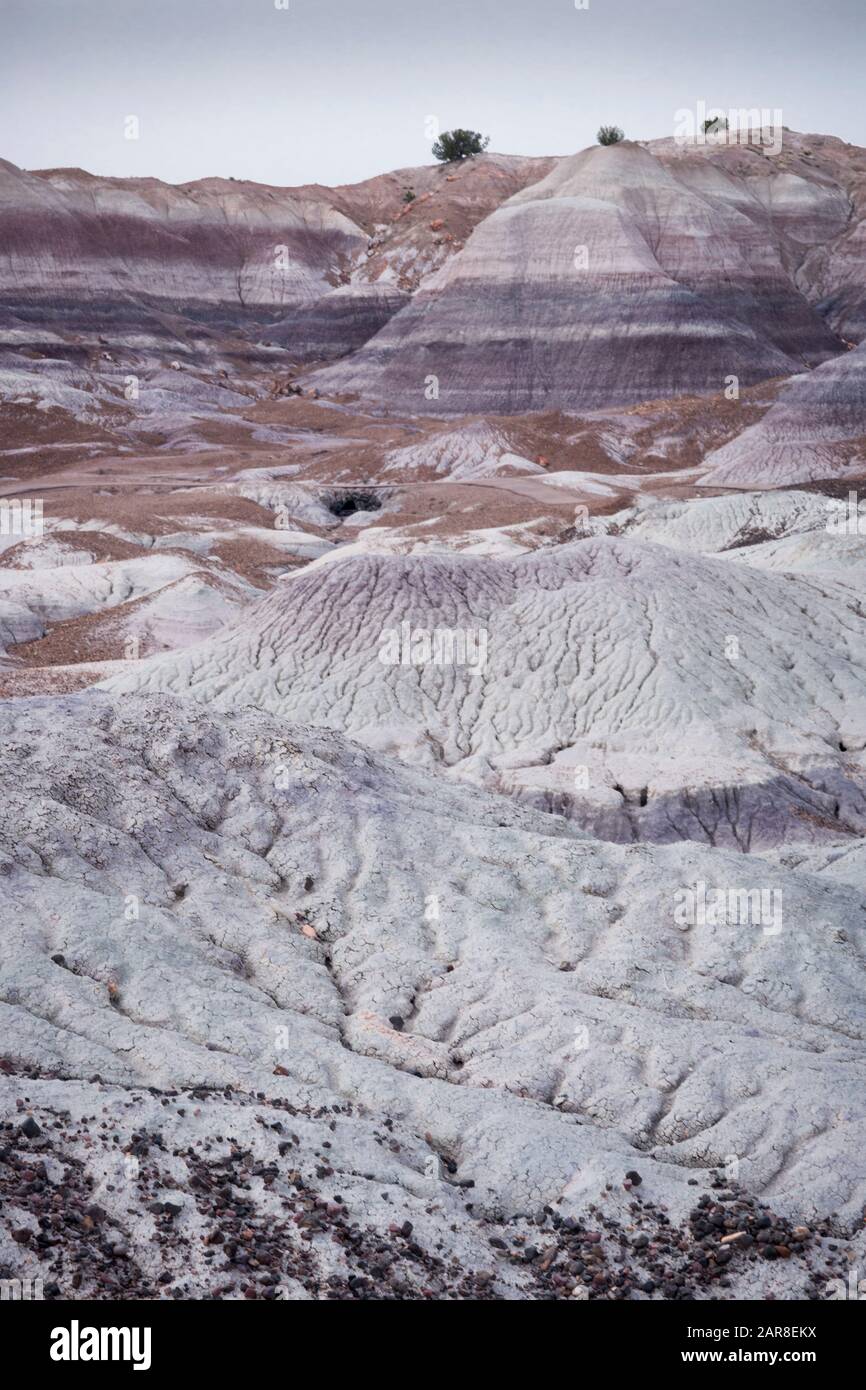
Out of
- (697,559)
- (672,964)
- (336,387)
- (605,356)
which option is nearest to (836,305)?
(605,356)

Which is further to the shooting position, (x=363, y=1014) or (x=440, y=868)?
(x=440, y=868)

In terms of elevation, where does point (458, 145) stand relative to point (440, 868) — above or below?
above

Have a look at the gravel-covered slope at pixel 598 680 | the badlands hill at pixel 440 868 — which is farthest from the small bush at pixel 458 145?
the gravel-covered slope at pixel 598 680

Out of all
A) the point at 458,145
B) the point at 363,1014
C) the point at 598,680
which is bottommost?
the point at 363,1014

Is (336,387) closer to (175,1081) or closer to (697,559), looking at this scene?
(697,559)

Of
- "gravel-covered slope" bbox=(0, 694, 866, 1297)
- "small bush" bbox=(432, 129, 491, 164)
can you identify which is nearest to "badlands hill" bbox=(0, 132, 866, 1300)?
"gravel-covered slope" bbox=(0, 694, 866, 1297)

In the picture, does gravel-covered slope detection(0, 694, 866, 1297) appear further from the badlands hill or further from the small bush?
Answer: the small bush

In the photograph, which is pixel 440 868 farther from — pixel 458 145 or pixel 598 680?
pixel 458 145

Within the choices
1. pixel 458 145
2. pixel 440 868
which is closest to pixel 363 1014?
pixel 440 868

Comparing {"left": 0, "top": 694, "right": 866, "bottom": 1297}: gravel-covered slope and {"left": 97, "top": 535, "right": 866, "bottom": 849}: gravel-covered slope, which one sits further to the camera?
{"left": 97, "top": 535, "right": 866, "bottom": 849}: gravel-covered slope
